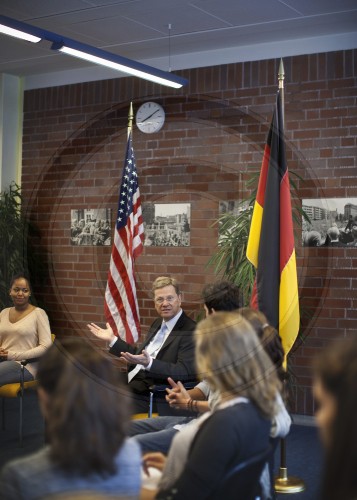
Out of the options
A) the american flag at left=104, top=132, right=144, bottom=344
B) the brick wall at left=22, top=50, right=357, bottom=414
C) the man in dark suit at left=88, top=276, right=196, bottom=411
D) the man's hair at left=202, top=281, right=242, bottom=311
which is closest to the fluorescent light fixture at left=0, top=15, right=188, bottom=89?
the american flag at left=104, top=132, right=144, bottom=344

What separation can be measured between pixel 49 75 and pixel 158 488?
5.23 m

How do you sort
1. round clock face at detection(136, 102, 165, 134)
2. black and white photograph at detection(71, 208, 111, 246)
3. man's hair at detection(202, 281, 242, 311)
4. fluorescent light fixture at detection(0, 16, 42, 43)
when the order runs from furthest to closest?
black and white photograph at detection(71, 208, 111, 246) → round clock face at detection(136, 102, 165, 134) → fluorescent light fixture at detection(0, 16, 42, 43) → man's hair at detection(202, 281, 242, 311)

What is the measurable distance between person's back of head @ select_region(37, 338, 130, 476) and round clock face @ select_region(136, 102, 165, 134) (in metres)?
4.40

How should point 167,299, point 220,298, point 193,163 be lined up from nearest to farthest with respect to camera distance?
point 220,298 < point 167,299 < point 193,163

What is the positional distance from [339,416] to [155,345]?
2.80 metres

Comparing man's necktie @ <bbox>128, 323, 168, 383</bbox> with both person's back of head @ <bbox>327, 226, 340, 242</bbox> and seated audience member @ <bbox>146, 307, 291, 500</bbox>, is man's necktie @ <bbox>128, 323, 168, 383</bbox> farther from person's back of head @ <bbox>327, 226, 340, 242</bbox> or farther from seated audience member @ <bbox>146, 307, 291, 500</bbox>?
person's back of head @ <bbox>327, 226, 340, 242</bbox>

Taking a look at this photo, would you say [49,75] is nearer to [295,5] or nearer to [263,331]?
[295,5]

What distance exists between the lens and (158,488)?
6.39 ft

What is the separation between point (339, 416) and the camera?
1.12 m

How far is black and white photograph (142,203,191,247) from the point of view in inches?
228

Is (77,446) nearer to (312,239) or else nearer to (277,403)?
(277,403)

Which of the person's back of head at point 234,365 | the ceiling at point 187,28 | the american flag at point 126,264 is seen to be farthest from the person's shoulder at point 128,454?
the ceiling at point 187,28

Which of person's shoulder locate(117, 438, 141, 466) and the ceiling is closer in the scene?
person's shoulder locate(117, 438, 141, 466)

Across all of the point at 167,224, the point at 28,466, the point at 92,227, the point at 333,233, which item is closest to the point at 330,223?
the point at 333,233
